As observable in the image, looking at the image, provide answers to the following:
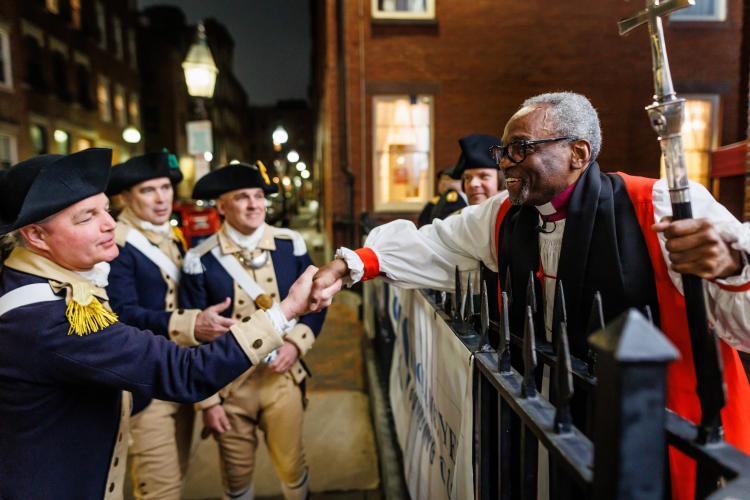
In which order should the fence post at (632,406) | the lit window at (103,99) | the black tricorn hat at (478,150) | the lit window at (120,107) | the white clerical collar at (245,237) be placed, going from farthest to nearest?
the lit window at (120,107)
the lit window at (103,99)
the black tricorn hat at (478,150)
the white clerical collar at (245,237)
the fence post at (632,406)

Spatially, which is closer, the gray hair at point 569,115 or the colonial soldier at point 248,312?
the gray hair at point 569,115

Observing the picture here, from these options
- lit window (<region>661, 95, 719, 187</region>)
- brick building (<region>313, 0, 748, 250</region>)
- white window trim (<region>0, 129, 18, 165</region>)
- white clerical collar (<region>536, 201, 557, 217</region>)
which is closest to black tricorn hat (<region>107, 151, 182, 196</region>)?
white clerical collar (<region>536, 201, 557, 217</region>)

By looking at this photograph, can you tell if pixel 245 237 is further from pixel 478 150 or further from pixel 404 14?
pixel 404 14

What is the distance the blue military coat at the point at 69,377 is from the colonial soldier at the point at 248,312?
1.20m

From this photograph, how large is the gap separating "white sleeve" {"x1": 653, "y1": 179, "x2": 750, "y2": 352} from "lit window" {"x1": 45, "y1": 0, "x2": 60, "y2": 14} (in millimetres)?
24592

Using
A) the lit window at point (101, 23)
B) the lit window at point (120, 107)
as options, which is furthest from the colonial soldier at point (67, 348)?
the lit window at point (101, 23)

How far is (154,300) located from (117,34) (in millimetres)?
28699

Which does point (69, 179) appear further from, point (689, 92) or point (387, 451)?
point (689, 92)

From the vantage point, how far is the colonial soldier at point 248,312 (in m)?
3.22

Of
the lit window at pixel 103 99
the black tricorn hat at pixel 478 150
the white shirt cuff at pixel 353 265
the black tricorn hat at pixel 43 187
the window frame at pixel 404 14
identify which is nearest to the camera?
the black tricorn hat at pixel 43 187

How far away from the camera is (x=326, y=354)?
643 centimetres

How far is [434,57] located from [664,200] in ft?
31.3

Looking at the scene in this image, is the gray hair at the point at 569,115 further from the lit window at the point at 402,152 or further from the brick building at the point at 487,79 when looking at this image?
the lit window at the point at 402,152

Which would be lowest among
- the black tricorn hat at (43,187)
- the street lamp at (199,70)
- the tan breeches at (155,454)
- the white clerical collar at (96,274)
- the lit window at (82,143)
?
the tan breeches at (155,454)
